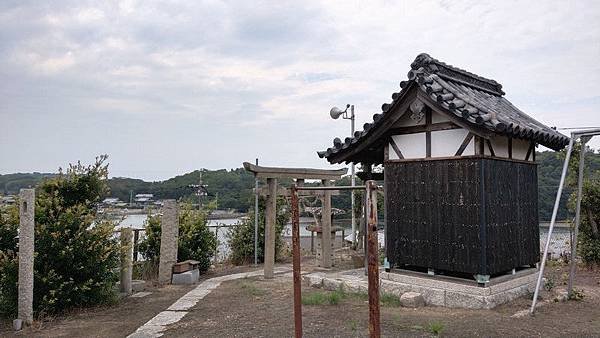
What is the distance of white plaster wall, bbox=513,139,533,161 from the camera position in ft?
27.3

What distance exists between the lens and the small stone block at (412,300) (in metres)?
7.45

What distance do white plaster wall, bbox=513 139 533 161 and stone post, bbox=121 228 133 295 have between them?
7.48m

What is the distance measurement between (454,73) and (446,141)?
1926 mm

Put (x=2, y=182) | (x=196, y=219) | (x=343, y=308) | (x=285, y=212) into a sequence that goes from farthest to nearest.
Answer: (x=285, y=212) < (x=2, y=182) < (x=196, y=219) < (x=343, y=308)

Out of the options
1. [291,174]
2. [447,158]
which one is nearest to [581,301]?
[447,158]

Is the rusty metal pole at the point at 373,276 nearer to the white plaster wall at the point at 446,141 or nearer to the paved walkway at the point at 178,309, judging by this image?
the paved walkway at the point at 178,309

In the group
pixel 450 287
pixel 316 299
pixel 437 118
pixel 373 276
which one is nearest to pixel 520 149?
pixel 437 118

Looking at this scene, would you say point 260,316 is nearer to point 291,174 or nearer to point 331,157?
point 331,157

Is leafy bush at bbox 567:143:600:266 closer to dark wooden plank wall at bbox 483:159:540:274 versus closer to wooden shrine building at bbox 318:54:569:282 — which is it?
wooden shrine building at bbox 318:54:569:282

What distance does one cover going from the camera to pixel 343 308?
7.27 metres

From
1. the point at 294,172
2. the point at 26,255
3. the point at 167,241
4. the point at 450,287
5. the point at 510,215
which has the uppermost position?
the point at 294,172

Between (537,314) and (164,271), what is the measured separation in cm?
753

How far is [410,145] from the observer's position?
8.37m

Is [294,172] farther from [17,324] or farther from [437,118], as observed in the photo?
[17,324]
